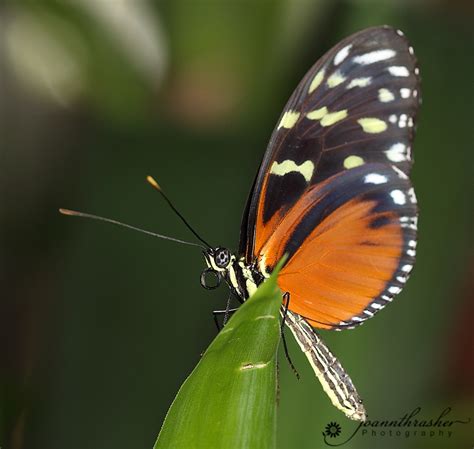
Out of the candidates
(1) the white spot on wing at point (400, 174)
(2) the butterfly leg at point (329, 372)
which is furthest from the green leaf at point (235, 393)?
(1) the white spot on wing at point (400, 174)

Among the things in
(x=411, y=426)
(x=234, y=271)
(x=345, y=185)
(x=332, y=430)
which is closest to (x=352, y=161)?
(x=345, y=185)

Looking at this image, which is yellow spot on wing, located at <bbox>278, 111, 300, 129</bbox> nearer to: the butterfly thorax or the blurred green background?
the butterfly thorax

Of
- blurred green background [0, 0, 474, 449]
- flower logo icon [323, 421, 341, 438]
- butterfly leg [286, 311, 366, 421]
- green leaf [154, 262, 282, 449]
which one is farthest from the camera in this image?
blurred green background [0, 0, 474, 449]

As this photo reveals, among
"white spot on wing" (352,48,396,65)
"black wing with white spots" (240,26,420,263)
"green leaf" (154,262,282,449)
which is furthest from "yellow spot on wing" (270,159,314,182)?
"green leaf" (154,262,282,449)

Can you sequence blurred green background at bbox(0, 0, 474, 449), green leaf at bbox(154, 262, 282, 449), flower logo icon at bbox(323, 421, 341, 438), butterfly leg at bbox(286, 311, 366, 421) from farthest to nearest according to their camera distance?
blurred green background at bbox(0, 0, 474, 449) < flower logo icon at bbox(323, 421, 341, 438) < butterfly leg at bbox(286, 311, 366, 421) < green leaf at bbox(154, 262, 282, 449)

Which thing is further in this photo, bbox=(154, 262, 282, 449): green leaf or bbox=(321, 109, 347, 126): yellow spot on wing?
bbox=(321, 109, 347, 126): yellow spot on wing

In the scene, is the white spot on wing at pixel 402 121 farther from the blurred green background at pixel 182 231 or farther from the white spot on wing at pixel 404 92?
the blurred green background at pixel 182 231
